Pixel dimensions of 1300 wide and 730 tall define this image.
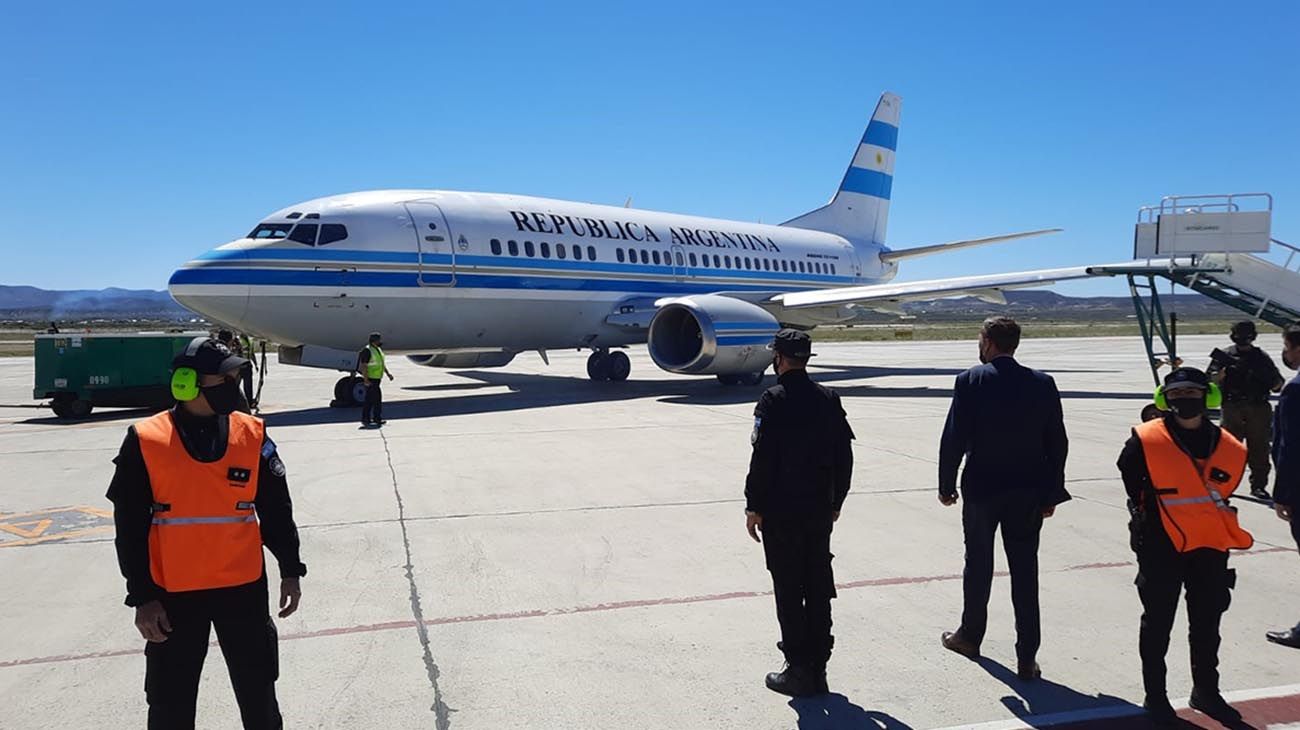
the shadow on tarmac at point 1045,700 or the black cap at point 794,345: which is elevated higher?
the black cap at point 794,345

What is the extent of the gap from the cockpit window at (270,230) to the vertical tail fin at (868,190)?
1664 cm

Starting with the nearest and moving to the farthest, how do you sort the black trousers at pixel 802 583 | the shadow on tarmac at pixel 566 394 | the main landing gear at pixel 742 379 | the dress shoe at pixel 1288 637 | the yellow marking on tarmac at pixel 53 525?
1. the black trousers at pixel 802 583
2. the dress shoe at pixel 1288 637
3. the yellow marking on tarmac at pixel 53 525
4. the shadow on tarmac at pixel 566 394
5. the main landing gear at pixel 742 379

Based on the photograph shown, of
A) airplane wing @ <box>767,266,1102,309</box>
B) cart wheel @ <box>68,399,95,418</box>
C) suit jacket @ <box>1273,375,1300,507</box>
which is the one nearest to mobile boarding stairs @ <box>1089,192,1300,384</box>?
airplane wing @ <box>767,266,1102,309</box>

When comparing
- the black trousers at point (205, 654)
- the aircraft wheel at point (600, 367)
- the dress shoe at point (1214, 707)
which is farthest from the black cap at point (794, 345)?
the aircraft wheel at point (600, 367)

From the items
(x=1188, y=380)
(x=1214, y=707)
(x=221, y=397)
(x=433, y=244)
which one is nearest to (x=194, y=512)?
(x=221, y=397)

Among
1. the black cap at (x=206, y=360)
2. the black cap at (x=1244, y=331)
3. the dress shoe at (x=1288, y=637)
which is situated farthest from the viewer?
the black cap at (x=1244, y=331)

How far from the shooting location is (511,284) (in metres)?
17.7

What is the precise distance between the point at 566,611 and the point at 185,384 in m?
2.81

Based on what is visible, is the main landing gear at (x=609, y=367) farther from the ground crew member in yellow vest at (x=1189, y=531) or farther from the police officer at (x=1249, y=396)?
the ground crew member in yellow vest at (x=1189, y=531)

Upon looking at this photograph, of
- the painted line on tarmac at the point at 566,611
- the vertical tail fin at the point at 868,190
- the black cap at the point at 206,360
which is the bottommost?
the painted line on tarmac at the point at 566,611

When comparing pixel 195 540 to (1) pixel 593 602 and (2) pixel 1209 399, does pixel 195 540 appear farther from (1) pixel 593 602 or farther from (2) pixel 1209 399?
(2) pixel 1209 399

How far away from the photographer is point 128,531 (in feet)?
10.4

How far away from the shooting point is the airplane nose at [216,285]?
1407cm

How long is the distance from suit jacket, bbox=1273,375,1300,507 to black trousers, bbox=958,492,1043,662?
1.41 meters
